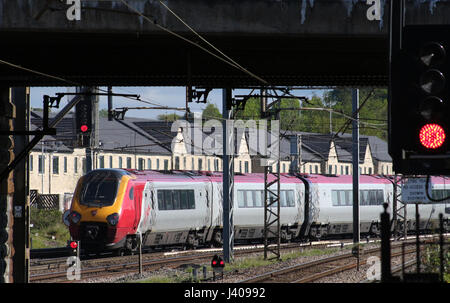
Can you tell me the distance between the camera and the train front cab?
2800 centimetres

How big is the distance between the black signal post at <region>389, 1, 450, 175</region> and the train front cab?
888 inches

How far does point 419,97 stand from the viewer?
19.5 ft

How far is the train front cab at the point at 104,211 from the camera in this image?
28000mm

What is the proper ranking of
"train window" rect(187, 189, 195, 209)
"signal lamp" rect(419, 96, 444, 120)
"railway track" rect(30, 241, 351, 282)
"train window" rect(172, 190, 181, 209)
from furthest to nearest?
"train window" rect(187, 189, 195, 209) → "train window" rect(172, 190, 181, 209) → "railway track" rect(30, 241, 351, 282) → "signal lamp" rect(419, 96, 444, 120)

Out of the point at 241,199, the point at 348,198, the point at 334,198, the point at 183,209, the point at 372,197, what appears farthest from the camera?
the point at 372,197

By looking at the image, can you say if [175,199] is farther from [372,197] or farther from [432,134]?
[432,134]

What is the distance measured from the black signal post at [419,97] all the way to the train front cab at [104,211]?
2255cm

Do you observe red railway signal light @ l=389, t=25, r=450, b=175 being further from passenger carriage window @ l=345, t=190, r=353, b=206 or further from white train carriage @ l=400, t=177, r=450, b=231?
white train carriage @ l=400, t=177, r=450, b=231

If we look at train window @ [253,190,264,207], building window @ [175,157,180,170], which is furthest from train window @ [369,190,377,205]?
building window @ [175,157,180,170]

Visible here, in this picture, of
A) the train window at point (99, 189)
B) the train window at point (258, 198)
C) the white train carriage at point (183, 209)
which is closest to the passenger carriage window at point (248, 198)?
the train window at point (258, 198)

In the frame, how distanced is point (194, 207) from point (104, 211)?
16.1ft

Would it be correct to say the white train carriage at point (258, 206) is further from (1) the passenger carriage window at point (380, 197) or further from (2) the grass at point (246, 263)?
(1) the passenger carriage window at point (380, 197)

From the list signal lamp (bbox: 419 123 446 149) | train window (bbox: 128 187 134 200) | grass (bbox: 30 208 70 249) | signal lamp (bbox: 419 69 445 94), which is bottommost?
grass (bbox: 30 208 70 249)

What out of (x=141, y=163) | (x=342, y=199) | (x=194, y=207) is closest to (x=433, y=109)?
(x=194, y=207)
